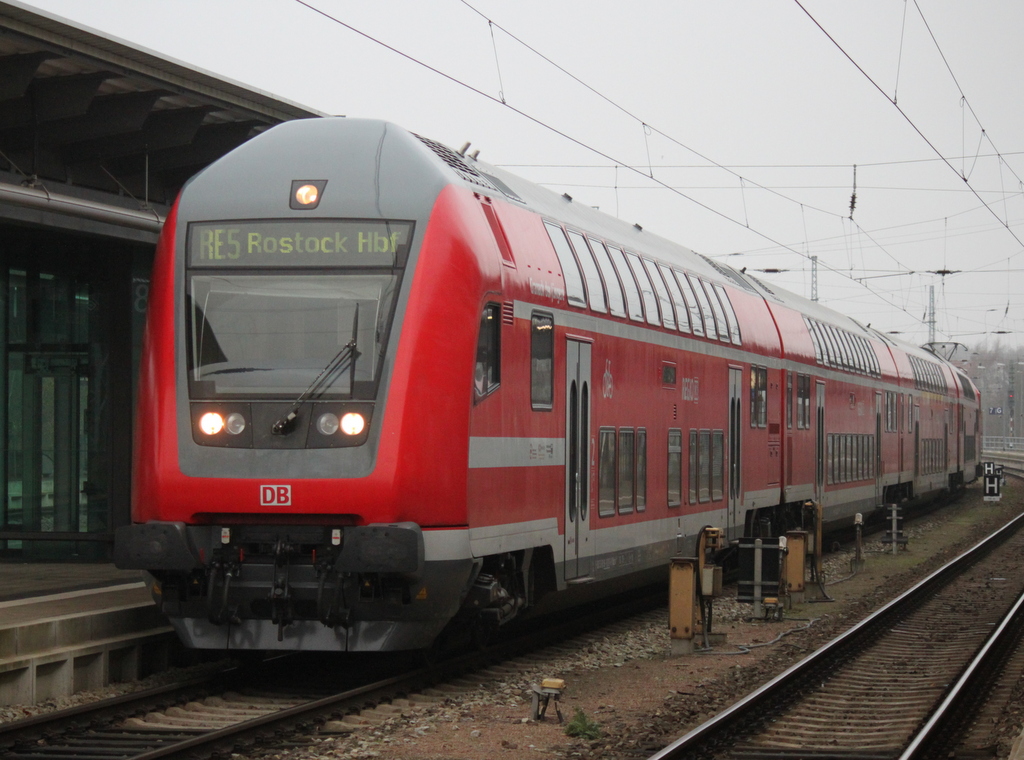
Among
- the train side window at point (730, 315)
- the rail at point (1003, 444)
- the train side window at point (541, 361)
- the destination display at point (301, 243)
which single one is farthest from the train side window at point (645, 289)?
the rail at point (1003, 444)

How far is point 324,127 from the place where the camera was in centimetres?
1081

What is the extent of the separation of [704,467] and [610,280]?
3.95 meters

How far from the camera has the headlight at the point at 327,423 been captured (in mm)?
9617

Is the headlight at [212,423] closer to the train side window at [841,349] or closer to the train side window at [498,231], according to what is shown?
the train side window at [498,231]

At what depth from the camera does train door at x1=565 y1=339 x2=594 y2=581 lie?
12211mm

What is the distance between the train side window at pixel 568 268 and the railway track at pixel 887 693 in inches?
147

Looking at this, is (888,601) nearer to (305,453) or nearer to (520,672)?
(520,672)

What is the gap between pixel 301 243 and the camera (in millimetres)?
10031

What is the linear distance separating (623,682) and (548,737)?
7.86ft

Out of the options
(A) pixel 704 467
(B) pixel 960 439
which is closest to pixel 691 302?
(A) pixel 704 467

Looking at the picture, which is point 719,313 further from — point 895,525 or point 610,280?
point 895,525

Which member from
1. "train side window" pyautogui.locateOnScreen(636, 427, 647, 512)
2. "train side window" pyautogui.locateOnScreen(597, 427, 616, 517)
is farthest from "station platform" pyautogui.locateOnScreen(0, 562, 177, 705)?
"train side window" pyautogui.locateOnScreen(636, 427, 647, 512)

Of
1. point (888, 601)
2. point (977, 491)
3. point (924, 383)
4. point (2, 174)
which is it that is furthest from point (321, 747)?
point (977, 491)

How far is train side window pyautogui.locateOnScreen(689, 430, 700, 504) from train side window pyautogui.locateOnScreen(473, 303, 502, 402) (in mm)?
6049
